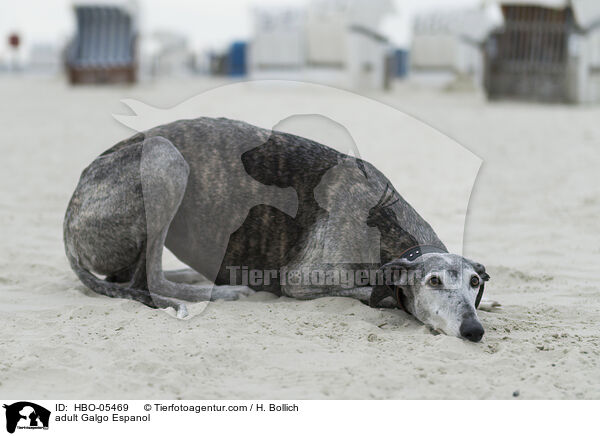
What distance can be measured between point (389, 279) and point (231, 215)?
1.19 metres

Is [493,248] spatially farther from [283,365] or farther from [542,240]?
[283,365]

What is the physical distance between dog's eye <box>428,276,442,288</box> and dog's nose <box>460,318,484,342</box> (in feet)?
0.88

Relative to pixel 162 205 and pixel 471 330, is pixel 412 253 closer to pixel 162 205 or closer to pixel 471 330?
pixel 471 330

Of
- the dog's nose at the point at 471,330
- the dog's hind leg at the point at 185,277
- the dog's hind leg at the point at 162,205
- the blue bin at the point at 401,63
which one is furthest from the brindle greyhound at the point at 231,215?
the blue bin at the point at 401,63

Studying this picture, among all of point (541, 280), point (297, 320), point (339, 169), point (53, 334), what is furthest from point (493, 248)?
point (53, 334)

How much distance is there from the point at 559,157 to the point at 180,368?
9504mm

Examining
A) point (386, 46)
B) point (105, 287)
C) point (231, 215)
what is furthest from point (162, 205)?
point (386, 46)

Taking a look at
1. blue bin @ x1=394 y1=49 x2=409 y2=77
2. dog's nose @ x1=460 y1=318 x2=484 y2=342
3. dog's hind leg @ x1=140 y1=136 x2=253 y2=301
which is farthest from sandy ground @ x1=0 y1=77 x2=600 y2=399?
blue bin @ x1=394 y1=49 x2=409 y2=77

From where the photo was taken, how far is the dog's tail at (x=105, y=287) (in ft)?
15.4

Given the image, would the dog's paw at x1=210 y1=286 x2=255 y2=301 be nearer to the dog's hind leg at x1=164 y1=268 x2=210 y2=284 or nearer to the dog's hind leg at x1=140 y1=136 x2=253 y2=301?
the dog's hind leg at x1=140 y1=136 x2=253 y2=301

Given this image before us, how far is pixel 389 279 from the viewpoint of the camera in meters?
4.29
